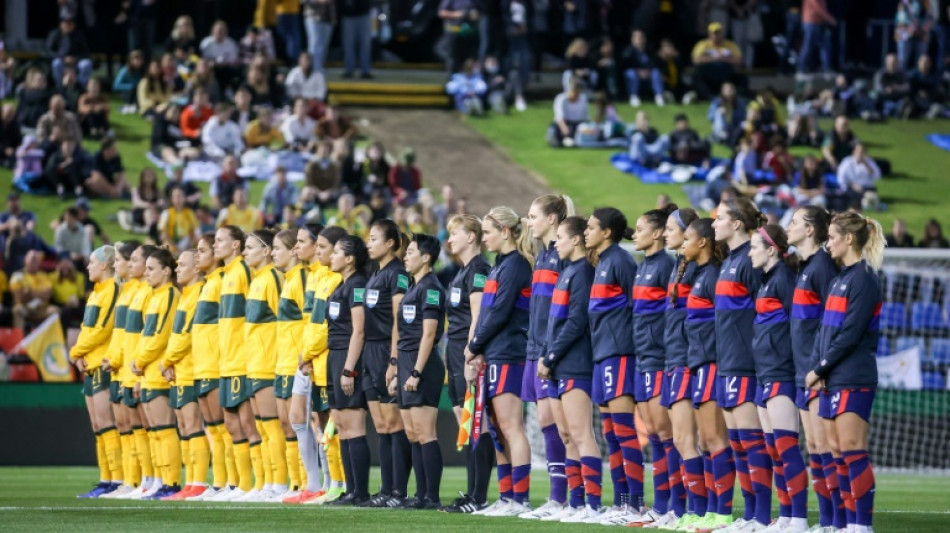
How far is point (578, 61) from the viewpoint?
33.3 m

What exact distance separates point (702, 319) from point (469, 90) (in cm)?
2261

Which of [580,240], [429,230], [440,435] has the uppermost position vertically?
[580,240]

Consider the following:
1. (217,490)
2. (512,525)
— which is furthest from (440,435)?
(512,525)

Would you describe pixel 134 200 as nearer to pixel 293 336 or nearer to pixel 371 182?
pixel 371 182

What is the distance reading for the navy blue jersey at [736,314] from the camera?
1082cm

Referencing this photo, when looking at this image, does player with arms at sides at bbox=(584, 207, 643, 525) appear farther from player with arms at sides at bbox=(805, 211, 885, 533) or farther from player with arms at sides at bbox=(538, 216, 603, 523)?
player with arms at sides at bbox=(805, 211, 885, 533)

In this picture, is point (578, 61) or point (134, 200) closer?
point (134, 200)

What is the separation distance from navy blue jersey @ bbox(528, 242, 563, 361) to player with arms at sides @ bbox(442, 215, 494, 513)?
46 centimetres

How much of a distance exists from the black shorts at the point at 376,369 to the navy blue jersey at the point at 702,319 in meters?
2.80

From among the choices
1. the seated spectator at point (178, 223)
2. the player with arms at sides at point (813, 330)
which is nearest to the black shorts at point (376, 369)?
the player with arms at sides at point (813, 330)

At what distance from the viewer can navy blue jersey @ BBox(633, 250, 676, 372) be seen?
37.2 ft

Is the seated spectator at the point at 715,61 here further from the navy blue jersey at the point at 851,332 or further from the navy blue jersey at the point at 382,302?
the navy blue jersey at the point at 851,332

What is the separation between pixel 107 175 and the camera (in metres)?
26.7

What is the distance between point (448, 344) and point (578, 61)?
21.2 meters
